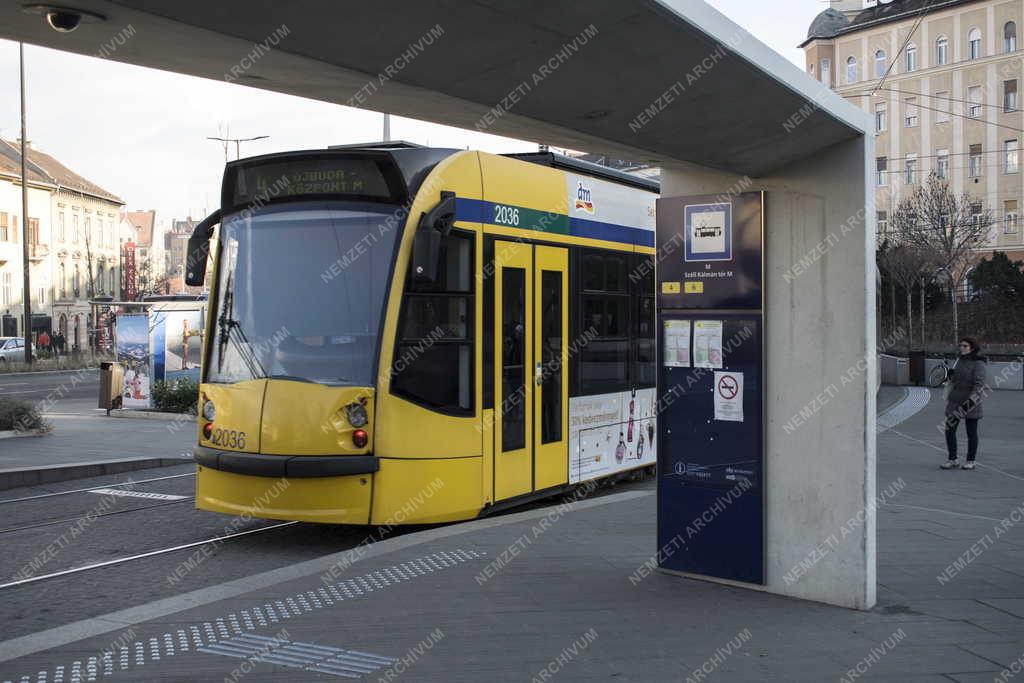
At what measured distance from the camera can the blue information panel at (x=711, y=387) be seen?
272 inches

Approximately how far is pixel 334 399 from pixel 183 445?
9.41 meters

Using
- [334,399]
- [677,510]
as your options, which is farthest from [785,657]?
[334,399]

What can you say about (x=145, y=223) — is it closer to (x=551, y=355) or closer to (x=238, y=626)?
(x=551, y=355)

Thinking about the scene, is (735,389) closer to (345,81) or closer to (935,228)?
(345,81)

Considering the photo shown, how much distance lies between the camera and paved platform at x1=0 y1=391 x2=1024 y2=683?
5.32 m

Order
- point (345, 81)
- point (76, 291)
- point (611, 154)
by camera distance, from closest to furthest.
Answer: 1. point (345, 81)
2. point (611, 154)
3. point (76, 291)

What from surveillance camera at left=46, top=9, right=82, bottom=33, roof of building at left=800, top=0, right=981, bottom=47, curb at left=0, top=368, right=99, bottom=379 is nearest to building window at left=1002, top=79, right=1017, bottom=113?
roof of building at left=800, top=0, right=981, bottom=47

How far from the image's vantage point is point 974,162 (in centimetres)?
6231

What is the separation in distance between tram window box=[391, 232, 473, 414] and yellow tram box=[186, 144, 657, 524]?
0.01 m

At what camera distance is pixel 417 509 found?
887 centimetres

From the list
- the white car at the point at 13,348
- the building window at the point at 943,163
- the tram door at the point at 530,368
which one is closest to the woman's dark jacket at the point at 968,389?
the tram door at the point at 530,368

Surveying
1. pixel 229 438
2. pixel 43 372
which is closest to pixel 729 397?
pixel 229 438

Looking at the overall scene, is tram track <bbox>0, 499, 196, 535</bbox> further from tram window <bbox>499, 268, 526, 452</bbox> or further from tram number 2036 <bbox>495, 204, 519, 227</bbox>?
tram number 2036 <bbox>495, 204, 519, 227</bbox>

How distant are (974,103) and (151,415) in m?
55.8
